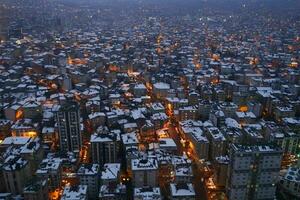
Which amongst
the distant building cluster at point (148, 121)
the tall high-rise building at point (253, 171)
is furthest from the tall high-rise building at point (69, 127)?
the tall high-rise building at point (253, 171)

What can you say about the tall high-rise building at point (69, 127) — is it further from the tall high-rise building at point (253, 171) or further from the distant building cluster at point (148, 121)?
the tall high-rise building at point (253, 171)

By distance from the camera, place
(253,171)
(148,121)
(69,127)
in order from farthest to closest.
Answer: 1. (148,121)
2. (69,127)
3. (253,171)

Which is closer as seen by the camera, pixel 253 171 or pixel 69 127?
pixel 253 171

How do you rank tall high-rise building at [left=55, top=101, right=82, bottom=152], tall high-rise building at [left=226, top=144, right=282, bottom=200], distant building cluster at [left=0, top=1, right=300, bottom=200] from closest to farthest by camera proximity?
1. tall high-rise building at [left=226, top=144, right=282, bottom=200]
2. distant building cluster at [left=0, top=1, right=300, bottom=200]
3. tall high-rise building at [left=55, top=101, right=82, bottom=152]

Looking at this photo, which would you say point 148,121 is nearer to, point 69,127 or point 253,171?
point 69,127

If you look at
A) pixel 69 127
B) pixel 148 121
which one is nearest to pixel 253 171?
pixel 148 121

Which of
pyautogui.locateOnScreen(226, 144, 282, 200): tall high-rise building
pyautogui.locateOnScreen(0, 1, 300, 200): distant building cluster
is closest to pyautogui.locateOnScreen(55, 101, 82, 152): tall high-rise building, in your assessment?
pyautogui.locateOnScreen(0, 1, 300, 200): distant building cluster

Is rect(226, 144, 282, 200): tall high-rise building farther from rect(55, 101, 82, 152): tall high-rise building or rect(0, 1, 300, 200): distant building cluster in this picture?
rect(55, 101, 82, 152): tall high-rise building
